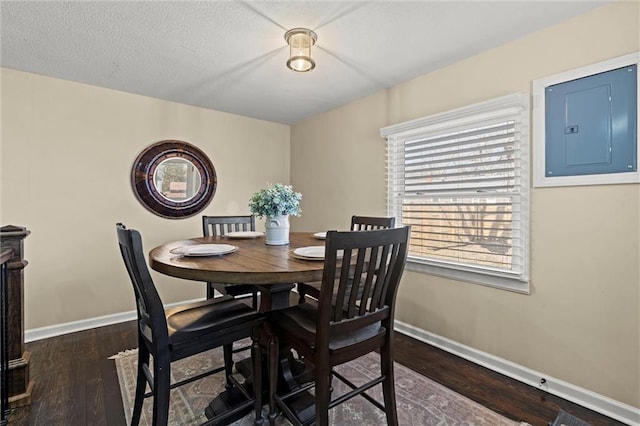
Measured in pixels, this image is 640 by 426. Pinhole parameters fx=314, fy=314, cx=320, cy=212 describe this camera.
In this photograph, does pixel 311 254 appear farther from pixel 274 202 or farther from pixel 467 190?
pixel 467 190

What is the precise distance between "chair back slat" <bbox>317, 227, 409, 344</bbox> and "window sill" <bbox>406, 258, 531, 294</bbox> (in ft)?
3.73

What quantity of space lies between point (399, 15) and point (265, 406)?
244cm

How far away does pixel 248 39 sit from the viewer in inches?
84.5

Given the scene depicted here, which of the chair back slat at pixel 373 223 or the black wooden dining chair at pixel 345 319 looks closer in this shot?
the black wooden dining chair at pixel 345 319

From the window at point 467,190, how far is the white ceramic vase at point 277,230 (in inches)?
52.8

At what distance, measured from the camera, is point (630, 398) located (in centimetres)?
172

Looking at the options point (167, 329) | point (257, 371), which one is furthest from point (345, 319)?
point (167, 329)

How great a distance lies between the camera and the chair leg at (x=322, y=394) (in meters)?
1.28

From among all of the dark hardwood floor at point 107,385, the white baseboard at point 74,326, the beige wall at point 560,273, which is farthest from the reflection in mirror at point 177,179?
the beige wall at point 560,273

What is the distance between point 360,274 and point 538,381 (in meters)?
1.66

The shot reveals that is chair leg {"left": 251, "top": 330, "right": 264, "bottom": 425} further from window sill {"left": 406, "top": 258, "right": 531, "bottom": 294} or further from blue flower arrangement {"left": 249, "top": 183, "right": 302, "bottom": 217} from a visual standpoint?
window sill {"left": 406, "top": 258, "right": 531, "bottom": 294}

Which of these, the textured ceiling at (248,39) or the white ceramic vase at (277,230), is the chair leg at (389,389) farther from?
the textured ceiling at (248,39)

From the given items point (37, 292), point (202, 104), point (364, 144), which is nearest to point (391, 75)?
point (364, 144)

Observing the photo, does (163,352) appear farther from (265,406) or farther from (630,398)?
(630,398)
